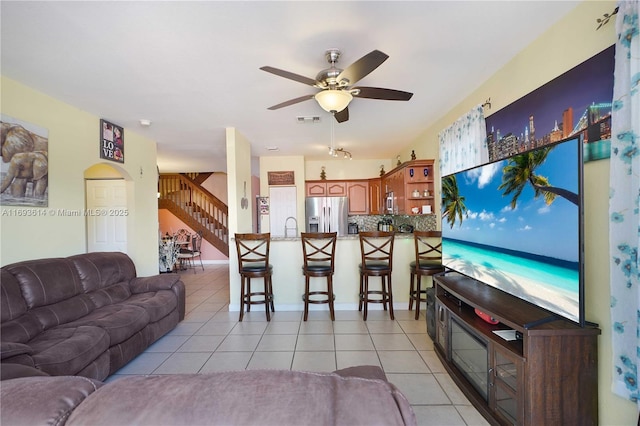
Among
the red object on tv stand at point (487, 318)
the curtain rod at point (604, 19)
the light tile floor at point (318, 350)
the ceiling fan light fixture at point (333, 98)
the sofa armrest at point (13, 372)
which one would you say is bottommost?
the light tile floor at point (318, 350)

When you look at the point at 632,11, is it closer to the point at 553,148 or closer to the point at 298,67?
the point at 553,148

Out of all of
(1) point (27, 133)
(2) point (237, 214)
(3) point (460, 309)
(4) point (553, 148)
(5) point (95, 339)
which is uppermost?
(1) point (27, 133)

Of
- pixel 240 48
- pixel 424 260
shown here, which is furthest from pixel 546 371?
pixel 240 48

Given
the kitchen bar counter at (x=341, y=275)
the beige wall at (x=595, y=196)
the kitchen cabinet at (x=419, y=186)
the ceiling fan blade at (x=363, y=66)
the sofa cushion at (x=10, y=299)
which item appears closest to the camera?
the beige wall at (x=595, y=196)

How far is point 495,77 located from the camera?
98.0 inches

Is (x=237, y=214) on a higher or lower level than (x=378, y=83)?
lower

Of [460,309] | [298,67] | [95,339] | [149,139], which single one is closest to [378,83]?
[298,67]

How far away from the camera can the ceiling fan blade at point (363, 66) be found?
1.65 m

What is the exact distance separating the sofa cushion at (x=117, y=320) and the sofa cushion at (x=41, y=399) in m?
1.83

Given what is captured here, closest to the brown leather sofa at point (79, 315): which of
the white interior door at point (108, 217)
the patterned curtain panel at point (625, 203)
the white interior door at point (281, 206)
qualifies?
the white interior door at point (108, 217)

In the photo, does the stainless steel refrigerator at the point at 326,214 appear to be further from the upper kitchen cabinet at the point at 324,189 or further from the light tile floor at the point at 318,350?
the light tile floor at the point at 318,350

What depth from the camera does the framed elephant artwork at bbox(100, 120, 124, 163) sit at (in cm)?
347

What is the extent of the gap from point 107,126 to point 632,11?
483cm

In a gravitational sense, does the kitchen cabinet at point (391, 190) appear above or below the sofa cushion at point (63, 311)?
above
